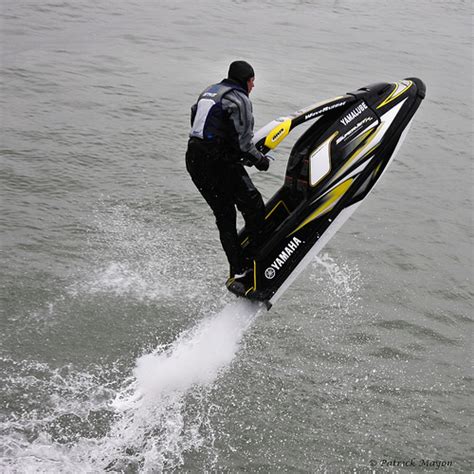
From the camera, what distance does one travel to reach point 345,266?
27.8ft

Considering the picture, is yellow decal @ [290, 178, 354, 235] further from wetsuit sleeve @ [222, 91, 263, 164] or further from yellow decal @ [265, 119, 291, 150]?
wetsuit sleeve @ [222, 91, 263, 164]

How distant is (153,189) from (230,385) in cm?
433

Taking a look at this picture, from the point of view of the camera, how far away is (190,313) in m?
7.29

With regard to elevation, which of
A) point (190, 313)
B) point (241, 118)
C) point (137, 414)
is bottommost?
point (137, 414)

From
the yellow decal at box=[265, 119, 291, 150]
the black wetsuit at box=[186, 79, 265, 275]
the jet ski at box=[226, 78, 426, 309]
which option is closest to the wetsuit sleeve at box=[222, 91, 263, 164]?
the black wetsuit at box=[186, 79, 265, 275]

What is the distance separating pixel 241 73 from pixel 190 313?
2.86 meters

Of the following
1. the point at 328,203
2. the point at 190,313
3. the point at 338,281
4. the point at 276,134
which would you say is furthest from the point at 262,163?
the point at 338,281

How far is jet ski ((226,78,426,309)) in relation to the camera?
6090 mm

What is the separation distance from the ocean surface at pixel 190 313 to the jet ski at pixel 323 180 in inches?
15.5

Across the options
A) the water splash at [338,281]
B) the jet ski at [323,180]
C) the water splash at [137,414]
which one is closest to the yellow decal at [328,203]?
the jet ski at [323,180]

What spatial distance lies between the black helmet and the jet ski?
3.15 feet

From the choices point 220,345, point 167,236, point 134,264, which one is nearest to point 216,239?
point 167,236

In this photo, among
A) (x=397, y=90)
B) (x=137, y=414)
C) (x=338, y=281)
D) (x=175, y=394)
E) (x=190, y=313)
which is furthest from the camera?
(x=338, y=281)

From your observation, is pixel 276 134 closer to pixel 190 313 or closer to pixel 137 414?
pixel 190 313
